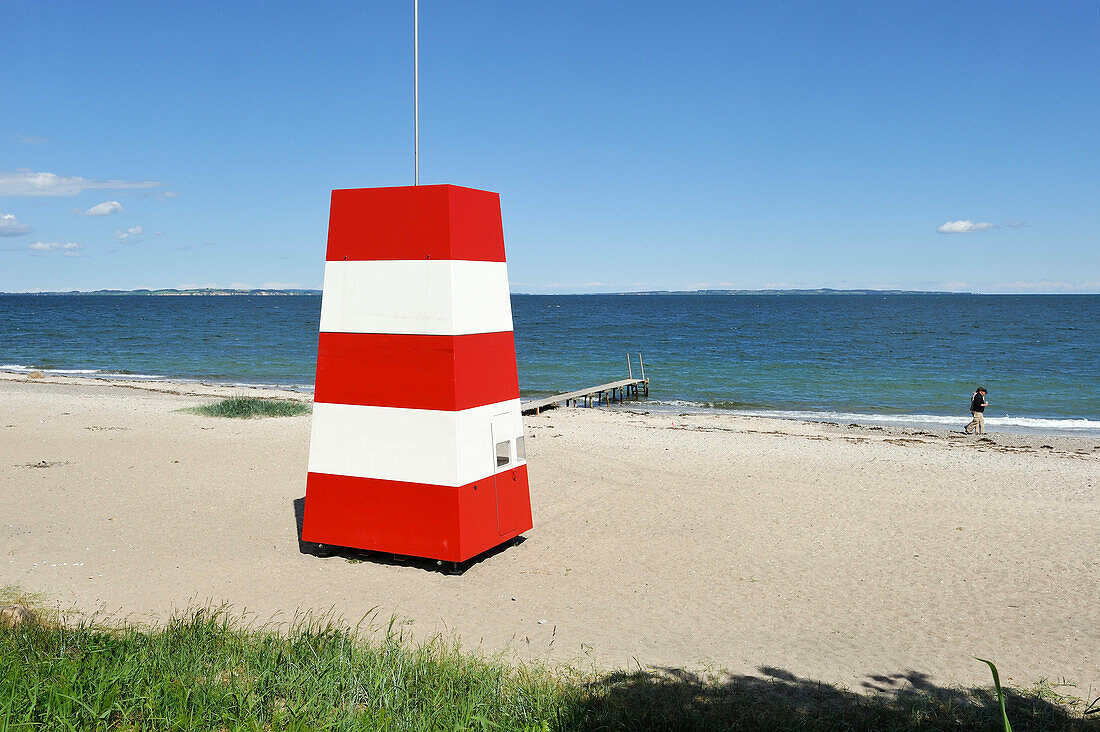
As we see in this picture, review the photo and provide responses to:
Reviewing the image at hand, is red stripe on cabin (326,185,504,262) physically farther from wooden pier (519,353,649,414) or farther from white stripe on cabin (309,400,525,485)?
wooden pier (519,353,649,414)

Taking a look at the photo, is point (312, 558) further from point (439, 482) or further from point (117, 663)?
point (117, 663)

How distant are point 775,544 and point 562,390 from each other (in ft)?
80.3

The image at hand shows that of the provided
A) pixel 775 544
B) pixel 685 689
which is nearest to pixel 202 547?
pixel 685 689

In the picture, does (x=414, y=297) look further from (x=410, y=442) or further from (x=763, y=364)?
(x=763, y=364)

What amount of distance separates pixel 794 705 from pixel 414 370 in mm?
5059

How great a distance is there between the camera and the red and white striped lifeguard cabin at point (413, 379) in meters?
8.55

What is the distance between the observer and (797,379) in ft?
125

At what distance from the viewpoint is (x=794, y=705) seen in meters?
5.67

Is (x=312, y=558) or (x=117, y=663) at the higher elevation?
(x=117, y=663)

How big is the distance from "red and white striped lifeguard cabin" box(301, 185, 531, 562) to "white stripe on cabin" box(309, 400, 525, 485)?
0.01m

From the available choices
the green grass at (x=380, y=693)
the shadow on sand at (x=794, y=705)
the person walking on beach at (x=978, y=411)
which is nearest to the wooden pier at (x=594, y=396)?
the person walking on beach at (x=978, y=411)

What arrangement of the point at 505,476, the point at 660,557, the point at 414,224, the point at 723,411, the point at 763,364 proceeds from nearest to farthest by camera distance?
the point at 414,224 → the point at 505,476 → the point at 660,557 → the point at 723,411 → the point at 763,364

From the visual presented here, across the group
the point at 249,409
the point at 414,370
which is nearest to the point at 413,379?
the point at 414,370

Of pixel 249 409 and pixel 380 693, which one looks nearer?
pixel 380 693
